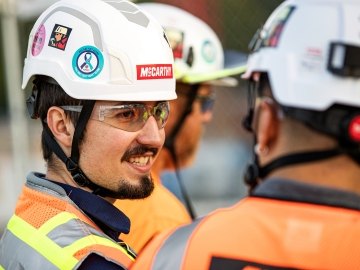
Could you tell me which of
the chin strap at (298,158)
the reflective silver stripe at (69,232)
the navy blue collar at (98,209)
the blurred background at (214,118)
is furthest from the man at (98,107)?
the blurred background at (214,118)

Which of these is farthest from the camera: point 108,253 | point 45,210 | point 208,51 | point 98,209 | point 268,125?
point 208,51

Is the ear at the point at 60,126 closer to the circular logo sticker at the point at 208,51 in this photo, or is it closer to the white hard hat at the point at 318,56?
the white hard hat at the point at 318,56

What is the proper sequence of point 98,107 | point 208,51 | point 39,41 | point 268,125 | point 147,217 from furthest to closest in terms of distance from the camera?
point 208,51
point 147,217
point 39,41
point 98,107
point 268,125

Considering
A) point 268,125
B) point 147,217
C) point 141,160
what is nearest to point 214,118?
point 147,217

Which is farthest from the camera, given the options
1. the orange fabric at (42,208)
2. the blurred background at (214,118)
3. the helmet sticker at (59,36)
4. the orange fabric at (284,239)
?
the blurred background at (214,118)

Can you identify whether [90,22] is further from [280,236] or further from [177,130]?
[177,130]

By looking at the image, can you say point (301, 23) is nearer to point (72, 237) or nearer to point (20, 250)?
point (72, 237)

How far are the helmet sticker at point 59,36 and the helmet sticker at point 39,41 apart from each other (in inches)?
2.3

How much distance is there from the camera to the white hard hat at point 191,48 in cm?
426

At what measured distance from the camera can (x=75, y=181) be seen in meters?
2.62

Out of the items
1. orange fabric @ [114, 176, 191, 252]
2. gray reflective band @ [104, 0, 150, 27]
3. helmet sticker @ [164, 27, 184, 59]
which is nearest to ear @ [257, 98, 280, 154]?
gray reflective band @ [104, 0, 150, 27]

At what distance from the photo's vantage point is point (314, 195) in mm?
1765

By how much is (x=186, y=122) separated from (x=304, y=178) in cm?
248

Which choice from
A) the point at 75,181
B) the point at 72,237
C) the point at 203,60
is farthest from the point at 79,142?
the point at 203,60
